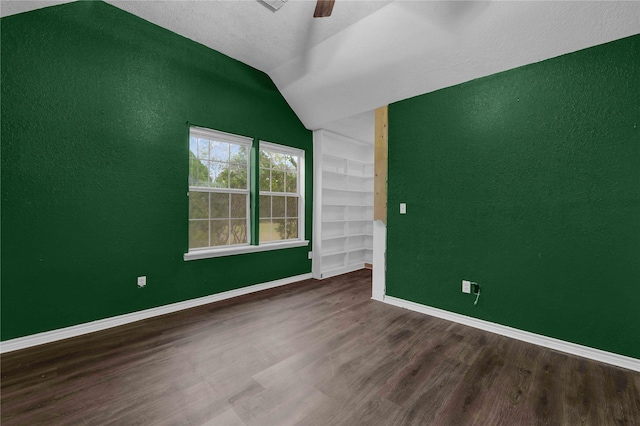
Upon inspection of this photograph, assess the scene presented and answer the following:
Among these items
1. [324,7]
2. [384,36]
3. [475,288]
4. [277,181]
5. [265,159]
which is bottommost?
[475,288]

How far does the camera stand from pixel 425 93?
3195 millimetres

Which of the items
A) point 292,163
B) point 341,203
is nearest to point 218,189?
point 292,163

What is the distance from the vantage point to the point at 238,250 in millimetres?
3648

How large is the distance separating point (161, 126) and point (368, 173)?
381cm

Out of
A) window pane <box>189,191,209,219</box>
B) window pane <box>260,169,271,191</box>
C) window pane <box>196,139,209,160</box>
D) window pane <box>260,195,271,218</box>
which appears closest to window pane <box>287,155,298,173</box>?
window pane <box>260,169,271,191</box>

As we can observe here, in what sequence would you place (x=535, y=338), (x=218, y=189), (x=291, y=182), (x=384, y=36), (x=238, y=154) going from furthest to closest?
(x=291, y=182) < (x=238, y=154) < (x=218, y=189) < (x=384, y=36) < (x=535, y=338)

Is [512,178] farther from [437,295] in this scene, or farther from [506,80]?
[437,295]

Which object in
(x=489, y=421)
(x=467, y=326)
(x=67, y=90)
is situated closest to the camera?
(x=489, y=421)

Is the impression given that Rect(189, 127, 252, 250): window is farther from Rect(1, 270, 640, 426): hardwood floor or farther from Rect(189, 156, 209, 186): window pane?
Rect(1, 270, 640, 426): hardwood floor

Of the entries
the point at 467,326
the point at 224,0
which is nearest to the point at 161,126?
the point at 224,0

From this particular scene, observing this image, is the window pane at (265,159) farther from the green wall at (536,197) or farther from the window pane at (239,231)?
the green wall at (536,197)

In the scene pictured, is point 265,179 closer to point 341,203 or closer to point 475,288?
point 341,203

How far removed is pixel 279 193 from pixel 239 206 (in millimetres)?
680

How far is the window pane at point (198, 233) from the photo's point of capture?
338 cm
